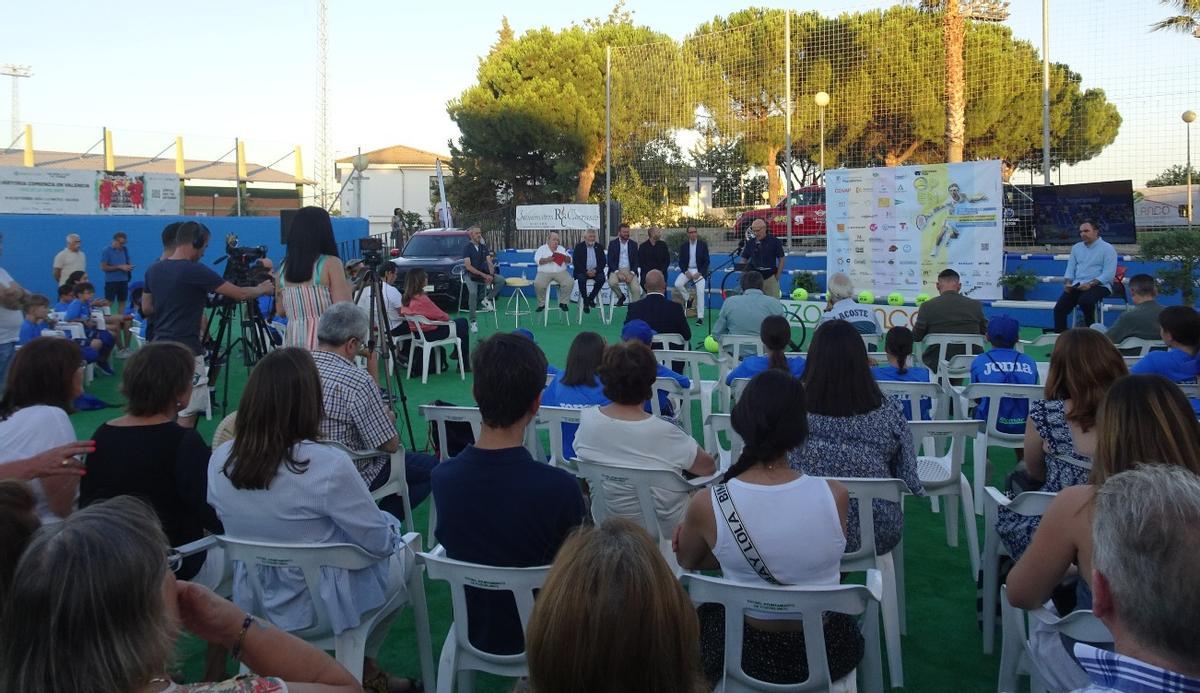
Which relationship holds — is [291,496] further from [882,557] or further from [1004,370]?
[1004,370]

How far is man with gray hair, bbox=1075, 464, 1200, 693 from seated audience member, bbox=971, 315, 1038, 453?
11.3 ft

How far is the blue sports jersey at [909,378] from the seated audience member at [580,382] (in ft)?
5.46

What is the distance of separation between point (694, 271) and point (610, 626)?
43.4ft

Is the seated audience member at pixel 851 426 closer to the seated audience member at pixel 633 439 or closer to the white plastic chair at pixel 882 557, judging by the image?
the white plastic chair at pixel 882 557

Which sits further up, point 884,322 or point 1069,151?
point 1069,151

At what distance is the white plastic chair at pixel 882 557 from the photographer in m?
2.97

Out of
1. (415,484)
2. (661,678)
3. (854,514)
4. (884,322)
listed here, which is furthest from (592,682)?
(884,322)

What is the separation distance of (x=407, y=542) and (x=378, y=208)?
50894 millimetres

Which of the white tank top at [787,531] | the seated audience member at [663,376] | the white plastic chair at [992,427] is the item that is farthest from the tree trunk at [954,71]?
the white tank top at [787,531]

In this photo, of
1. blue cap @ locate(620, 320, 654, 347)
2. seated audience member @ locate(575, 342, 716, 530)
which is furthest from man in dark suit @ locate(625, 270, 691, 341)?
seated audience member @ locate(575, 342, 716, 530)

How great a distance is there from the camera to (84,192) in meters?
18.6

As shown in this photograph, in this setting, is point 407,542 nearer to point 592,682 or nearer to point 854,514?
point 854,514

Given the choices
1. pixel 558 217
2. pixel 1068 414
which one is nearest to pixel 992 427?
pixel 1068 414

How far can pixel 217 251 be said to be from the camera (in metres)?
20.2
